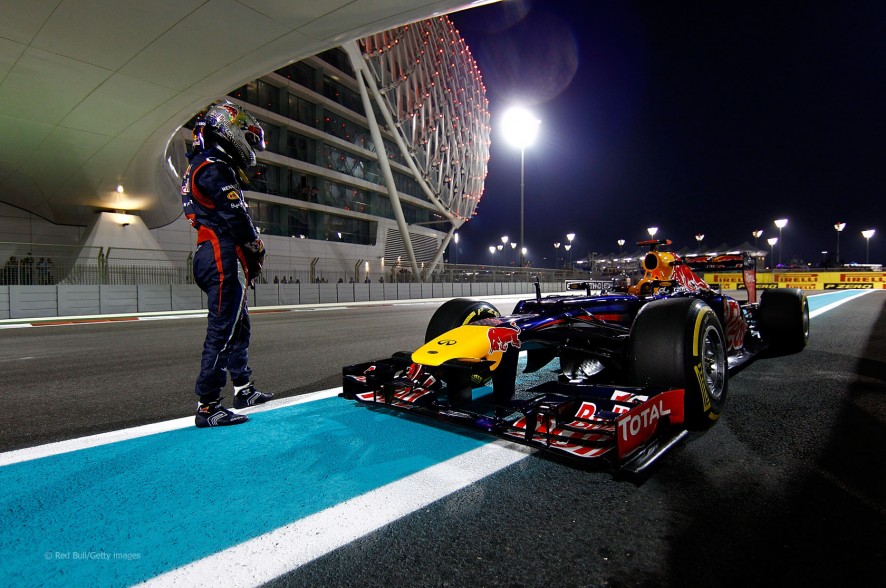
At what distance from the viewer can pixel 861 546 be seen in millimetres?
1533

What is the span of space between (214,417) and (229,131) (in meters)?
1.93

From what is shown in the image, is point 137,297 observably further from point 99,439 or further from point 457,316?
point 457,316

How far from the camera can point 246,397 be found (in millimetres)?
3357

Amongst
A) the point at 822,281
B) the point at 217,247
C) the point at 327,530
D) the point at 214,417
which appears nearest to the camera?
the point at 327,530

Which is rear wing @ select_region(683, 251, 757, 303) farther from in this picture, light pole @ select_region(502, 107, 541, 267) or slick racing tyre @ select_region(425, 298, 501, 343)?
light pole @ select_region(502, 107, 541, 267)

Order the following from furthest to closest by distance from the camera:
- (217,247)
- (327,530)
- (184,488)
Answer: (217,247) → (184,488) → (327,530)

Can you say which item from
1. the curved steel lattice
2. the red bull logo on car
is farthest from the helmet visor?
the curved steel lattice

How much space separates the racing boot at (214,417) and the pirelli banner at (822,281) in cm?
3839

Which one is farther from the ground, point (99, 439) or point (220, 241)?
point (220, 241)

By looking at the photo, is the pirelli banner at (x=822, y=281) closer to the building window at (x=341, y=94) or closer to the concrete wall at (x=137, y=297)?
the concrete wall at (x=137, y=297)

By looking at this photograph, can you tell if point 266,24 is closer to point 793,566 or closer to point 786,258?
point 793,566

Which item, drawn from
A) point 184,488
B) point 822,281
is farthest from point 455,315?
point 822,281

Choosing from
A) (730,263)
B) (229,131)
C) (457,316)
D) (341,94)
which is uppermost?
(341,94)

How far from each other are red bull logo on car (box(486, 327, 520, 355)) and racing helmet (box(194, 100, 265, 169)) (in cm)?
209
